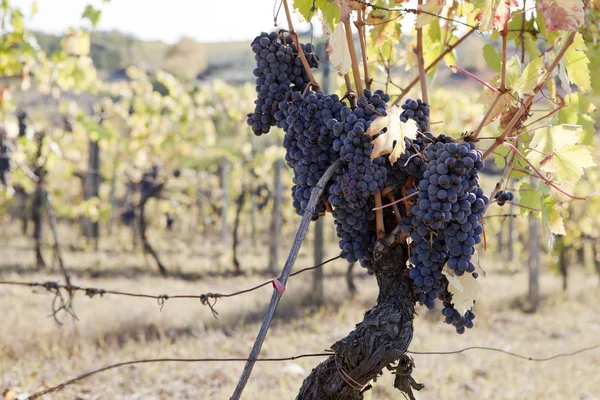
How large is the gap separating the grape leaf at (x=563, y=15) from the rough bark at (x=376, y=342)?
0.80 m

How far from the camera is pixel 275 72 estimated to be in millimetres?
1785

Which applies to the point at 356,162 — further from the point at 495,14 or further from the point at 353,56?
the point at 495,14

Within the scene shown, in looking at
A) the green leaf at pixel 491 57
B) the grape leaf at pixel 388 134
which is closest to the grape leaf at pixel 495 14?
the grape leaf at pixel 388 134

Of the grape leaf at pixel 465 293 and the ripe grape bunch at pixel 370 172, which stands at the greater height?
the ripe grape bunch at pixel 370 172

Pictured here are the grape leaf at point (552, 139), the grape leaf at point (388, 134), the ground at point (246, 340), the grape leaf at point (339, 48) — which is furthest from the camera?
the ground at point (246, 340)

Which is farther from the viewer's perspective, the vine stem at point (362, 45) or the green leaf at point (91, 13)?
the green leaf at point (91, 13)

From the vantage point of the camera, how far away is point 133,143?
39.2 ft

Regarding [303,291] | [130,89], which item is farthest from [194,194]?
[303,291]

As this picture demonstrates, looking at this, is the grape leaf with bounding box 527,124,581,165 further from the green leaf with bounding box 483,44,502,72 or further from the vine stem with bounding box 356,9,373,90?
the green leaf with bounding box 483,44,502,72

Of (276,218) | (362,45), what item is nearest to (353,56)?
(362,45)

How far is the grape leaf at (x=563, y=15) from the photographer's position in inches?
57.6

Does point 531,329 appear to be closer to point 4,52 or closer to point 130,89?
point 4,52

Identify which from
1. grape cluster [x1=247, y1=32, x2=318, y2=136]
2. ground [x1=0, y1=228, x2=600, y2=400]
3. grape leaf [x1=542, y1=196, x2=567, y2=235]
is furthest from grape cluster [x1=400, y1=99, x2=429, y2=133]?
ground [x1=0, y1=228, x2=600, y2=400]

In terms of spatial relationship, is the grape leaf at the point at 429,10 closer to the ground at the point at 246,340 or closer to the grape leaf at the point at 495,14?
the grape leaf at the point at 495,14
